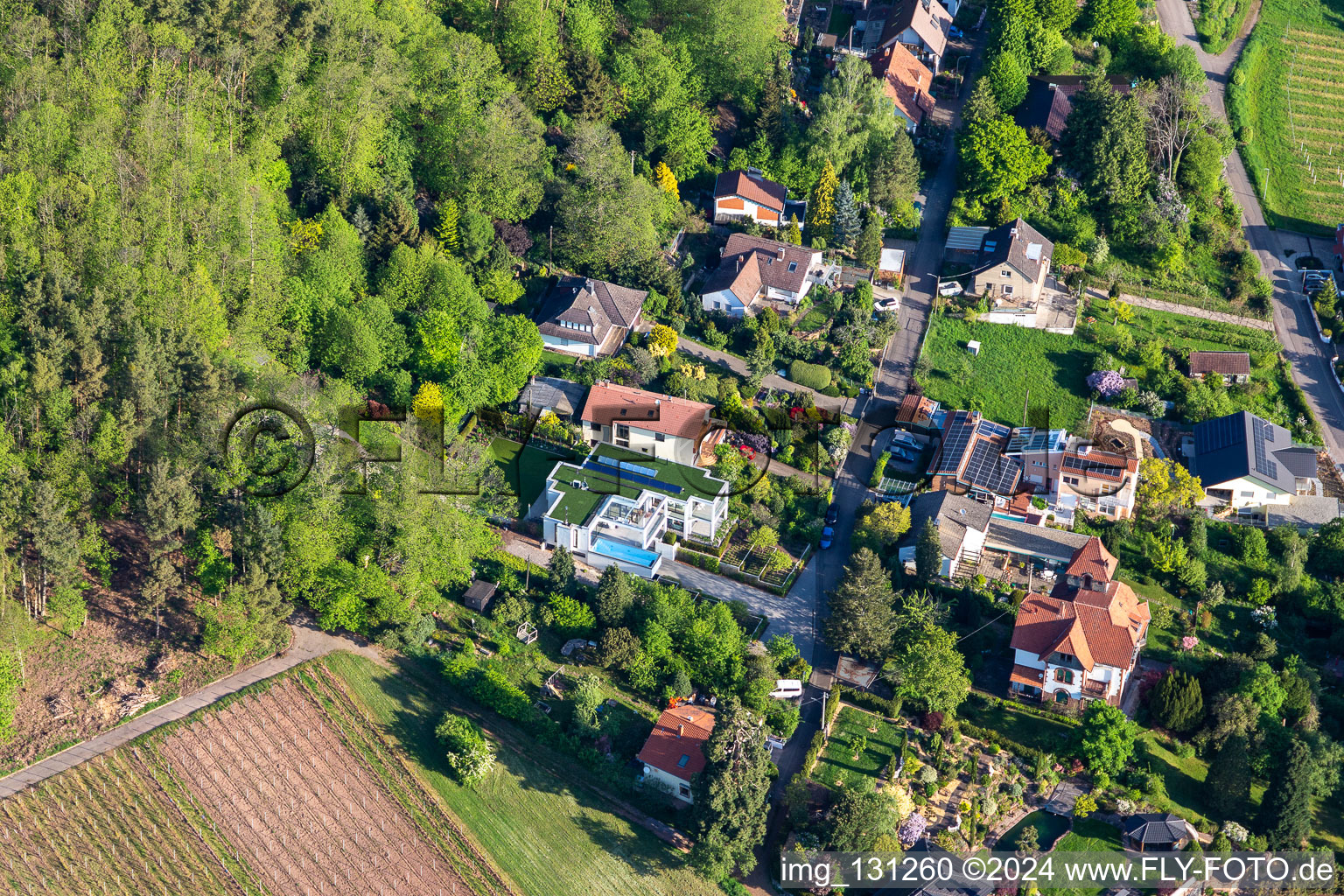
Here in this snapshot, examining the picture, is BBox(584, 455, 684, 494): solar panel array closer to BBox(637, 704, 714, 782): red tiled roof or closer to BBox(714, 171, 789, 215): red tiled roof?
BBox(637, 704, 714, 782): red tiled roof

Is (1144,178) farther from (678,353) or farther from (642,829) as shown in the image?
(642,829)

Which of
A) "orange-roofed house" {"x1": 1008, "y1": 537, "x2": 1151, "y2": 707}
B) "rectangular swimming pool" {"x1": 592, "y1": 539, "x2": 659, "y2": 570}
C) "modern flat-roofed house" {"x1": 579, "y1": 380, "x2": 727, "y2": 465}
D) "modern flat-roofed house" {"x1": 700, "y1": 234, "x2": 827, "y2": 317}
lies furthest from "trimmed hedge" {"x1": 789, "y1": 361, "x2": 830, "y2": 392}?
"orange-roofed house" {"x1": 1008, "y1": 537, "x2": 1151, "y2": 707}

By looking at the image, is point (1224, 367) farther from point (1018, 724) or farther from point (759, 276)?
point (1018, 724)

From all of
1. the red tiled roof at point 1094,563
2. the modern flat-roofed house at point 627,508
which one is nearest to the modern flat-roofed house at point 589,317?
the modern flat-roofed house at point 627,508

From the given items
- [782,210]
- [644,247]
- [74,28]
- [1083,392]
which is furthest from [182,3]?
[1083,392]

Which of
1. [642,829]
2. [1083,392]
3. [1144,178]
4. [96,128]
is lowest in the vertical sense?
[642,829]

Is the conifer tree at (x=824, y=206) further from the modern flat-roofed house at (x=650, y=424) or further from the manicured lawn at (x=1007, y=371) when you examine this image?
the modern flat-roofed house at (x=650, y=424)
